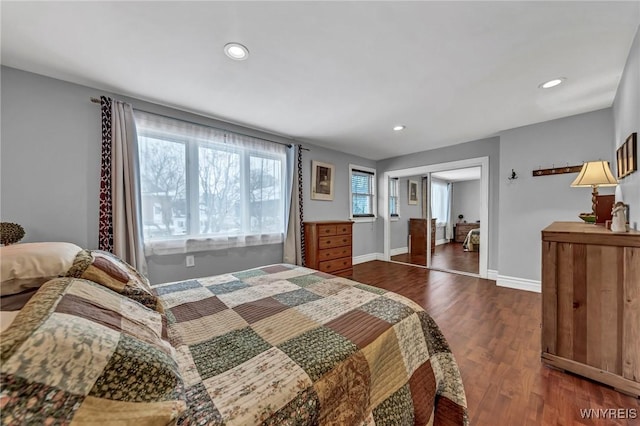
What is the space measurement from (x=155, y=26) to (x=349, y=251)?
3.61 meters

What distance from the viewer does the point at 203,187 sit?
2857 millimetres

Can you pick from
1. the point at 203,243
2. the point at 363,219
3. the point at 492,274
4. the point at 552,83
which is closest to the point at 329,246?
the point at 363,219

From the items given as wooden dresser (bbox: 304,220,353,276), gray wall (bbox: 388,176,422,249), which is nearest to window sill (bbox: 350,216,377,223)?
gray wall (bbox: 388,176,422,249)

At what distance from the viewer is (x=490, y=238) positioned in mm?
3752

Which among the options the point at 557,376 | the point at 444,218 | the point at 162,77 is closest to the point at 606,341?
the point at 557,376

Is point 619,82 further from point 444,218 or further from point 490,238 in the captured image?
point 444,218

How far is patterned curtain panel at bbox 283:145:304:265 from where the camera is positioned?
12.0 feet

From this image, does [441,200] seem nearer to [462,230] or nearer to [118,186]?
[462,230]

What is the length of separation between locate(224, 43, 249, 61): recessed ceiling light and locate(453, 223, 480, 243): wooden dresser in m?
7.54

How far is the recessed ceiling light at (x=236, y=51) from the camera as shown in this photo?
5.51 ft

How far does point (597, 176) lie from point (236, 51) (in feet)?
10.6

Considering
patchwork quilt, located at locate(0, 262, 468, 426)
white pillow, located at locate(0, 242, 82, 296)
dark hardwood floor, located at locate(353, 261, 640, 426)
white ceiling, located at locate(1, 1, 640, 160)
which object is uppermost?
white ceiling, located at locate(1, 1, 640, 160)

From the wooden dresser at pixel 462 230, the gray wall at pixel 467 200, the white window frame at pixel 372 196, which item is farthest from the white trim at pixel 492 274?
the gray wall at pixel 467 200

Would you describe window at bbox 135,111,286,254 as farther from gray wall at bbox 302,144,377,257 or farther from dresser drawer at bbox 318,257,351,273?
dresser drawer at bbox 318,257,351,273
